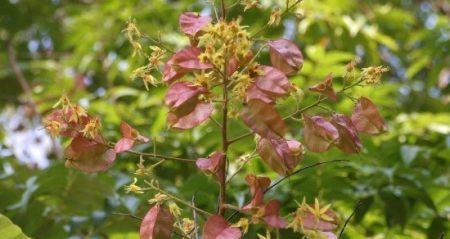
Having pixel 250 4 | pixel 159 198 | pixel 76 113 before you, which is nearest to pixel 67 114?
pixel 76 113

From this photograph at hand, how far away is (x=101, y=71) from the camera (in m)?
2.87

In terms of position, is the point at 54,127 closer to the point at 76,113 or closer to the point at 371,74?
the point at 76,113

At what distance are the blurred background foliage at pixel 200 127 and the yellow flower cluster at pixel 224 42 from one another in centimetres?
16

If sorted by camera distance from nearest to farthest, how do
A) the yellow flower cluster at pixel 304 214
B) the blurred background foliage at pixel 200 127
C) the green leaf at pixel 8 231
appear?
1. the yellow flower cluster at pixel 304 214
2. the green leaf at pixel 8 231
3. the blurred background foliage at pixel 200 127

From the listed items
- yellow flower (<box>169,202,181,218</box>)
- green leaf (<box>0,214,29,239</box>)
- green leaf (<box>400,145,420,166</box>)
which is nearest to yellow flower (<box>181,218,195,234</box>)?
yellow flower (<box>169,202,181,218</box>)

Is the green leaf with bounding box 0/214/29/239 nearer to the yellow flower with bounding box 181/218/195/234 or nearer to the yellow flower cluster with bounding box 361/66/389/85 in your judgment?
the yellow flower with bounding box 181/218/195/234

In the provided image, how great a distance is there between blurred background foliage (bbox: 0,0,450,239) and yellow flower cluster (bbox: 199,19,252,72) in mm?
159

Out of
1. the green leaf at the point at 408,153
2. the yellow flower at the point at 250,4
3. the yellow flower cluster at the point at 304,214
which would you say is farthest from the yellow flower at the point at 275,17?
the green leaf at the point at 408,153

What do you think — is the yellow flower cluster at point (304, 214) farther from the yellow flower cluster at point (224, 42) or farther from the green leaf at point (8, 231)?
the green leaf at point (8, 231)

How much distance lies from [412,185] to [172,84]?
803 mm

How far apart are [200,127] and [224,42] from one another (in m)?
1.13

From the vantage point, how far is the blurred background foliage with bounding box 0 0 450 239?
139 centimetres

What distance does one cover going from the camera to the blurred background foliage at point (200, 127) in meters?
1.39

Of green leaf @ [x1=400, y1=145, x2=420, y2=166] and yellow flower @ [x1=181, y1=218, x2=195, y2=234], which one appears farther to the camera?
green leaf @ [x1=400, y1=145, x2=420, y2=166]
